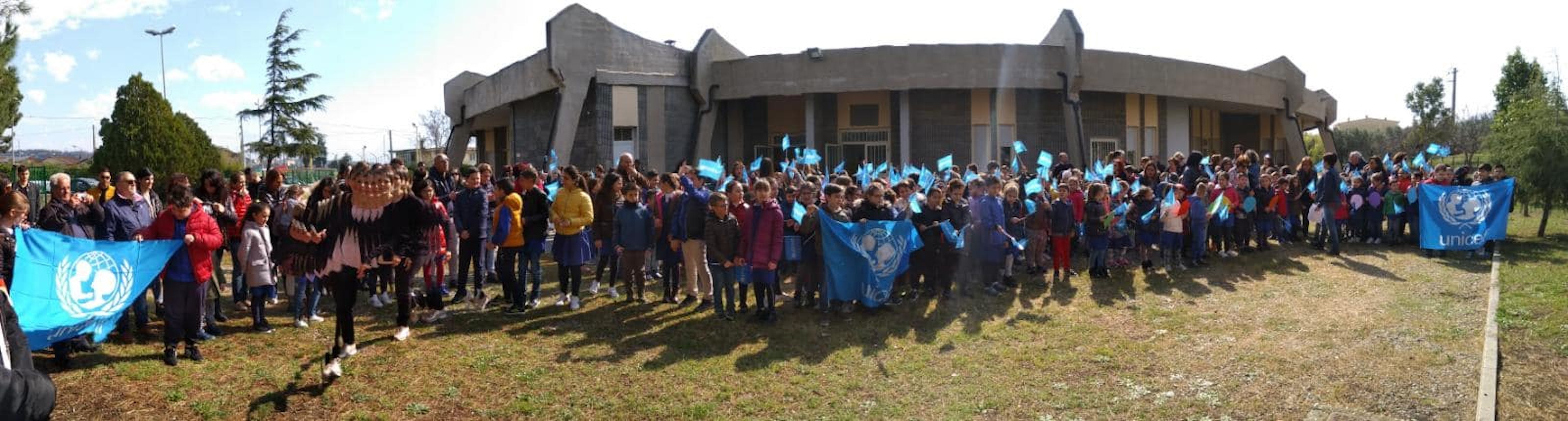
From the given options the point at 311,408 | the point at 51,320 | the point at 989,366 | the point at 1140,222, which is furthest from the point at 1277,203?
the point at 51,320

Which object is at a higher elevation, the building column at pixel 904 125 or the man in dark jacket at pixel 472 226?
the building column at pixel 904 125

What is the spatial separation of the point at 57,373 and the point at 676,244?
5444 mm

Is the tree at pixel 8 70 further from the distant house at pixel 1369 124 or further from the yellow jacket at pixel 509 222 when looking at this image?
the distant house at pixel 1369 124

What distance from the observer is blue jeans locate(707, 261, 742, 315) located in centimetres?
934

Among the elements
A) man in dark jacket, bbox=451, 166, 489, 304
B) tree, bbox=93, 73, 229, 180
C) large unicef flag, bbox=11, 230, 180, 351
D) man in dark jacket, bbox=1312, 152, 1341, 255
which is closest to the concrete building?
tree, bbox=93, 73, 229, 180

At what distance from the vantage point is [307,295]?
9359 mm

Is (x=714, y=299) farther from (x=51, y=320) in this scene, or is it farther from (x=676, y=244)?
(x=51, y=320)

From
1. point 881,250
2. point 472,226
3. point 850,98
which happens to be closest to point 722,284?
point 881,250

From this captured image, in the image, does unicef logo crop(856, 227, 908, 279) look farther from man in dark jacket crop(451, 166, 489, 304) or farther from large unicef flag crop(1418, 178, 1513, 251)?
large unicef flag crop(1418, 178, 1513, 251)

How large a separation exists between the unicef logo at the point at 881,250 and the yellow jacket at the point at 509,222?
3595 millimetres

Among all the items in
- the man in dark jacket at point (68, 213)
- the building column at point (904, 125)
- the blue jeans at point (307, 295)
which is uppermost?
the building column at point (904, 125)

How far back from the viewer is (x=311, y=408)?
630cm

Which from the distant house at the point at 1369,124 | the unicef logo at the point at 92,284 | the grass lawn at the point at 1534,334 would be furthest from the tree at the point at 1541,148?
the distant house at the point at 1369,124

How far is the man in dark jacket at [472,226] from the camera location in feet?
32.0
